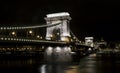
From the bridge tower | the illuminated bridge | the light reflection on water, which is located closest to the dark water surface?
the light reflection on water

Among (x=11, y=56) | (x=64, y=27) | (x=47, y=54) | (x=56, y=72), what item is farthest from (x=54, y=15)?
(x=56, y=72)

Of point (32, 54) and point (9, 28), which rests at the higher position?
point (9, 28)

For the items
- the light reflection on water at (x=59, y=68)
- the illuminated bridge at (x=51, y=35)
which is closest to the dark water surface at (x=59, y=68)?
the light reflection on water at (x=59, y=68)

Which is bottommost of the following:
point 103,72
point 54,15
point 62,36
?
point 103,72

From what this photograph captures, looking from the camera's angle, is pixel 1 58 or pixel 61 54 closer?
pixel 1 58

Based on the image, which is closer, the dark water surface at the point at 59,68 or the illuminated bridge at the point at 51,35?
the dark water surface at the point at 59,68

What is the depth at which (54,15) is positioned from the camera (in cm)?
6694

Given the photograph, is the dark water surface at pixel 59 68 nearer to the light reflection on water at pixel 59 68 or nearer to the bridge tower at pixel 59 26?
the light reflection on water at pixel 59 68

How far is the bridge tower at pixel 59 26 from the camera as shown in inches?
2493

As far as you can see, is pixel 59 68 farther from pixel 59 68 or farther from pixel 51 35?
pixel 51 35

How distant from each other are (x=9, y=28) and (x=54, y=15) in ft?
114

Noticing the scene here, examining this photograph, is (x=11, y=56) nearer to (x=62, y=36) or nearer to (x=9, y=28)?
(x=9, y=28)

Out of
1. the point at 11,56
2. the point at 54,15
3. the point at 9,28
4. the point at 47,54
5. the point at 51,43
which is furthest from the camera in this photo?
the point at 54,15

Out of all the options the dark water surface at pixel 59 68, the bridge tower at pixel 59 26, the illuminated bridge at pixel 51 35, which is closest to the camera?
the dark water surface at pixel 59 68
